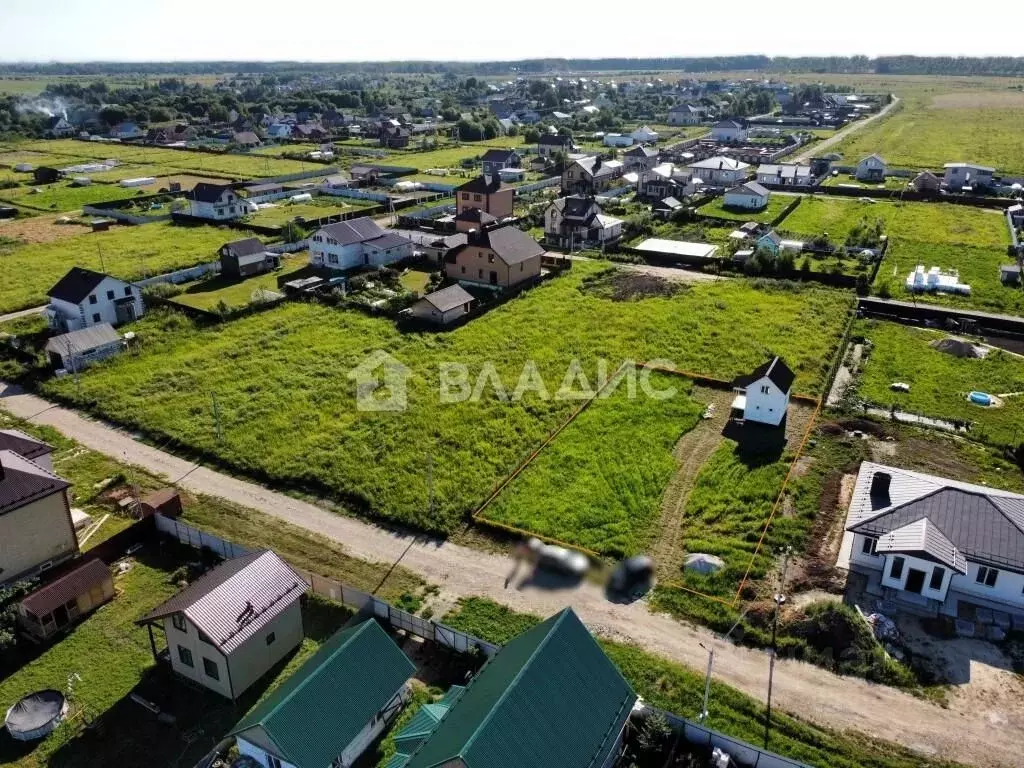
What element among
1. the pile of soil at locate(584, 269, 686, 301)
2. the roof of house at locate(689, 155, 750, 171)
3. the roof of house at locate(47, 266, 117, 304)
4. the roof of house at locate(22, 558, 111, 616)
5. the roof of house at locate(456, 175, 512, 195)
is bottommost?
the roof of house at locate(22, 558, 111, 616)

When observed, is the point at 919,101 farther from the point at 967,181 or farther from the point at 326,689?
the point at 326,689

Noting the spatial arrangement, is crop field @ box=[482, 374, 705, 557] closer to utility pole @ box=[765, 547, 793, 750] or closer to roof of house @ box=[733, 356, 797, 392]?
roof of house @ box=[733, 356, 797, 392]

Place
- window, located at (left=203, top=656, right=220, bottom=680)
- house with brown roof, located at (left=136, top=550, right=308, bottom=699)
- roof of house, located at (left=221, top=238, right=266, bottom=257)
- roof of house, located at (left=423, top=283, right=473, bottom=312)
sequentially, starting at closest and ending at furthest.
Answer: house with brown roof, located at (left=136, top=550, right=308, bottom=699) → window, located at (left=203, top=656, right=220, bottom=680) → roof of house, located at (left=423, top=283, right=473, bottom=312) → roof of house, located at (left=221, top=238, right=266, bottom=257)

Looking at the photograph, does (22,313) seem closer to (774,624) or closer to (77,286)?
(77,286)

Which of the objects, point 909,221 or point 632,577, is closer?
point 632,577

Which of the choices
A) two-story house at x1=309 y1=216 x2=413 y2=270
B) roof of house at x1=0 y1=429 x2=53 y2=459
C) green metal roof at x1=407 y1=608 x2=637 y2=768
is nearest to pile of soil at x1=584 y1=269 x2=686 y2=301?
two-story house at x1=309 y1=216 x2=413 y2=270

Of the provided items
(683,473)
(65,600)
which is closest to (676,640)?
(683,473)

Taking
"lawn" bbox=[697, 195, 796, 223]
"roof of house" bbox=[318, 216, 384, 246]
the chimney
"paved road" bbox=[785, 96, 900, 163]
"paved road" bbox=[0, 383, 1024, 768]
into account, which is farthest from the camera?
"paved road" bbox=[785, 96, 900, 163]
